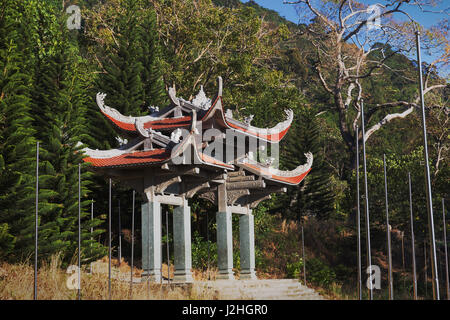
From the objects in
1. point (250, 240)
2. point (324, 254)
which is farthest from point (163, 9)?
point (250, 240)

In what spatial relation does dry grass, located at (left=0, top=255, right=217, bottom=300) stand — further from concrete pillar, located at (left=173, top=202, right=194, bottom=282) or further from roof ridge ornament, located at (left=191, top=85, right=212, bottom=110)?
roof ridge ornament, located at (left=191, top=85, right=212, bottom=110)

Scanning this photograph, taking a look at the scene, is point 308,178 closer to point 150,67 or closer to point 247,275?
point 150,67

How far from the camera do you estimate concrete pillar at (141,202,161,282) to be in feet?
50.8

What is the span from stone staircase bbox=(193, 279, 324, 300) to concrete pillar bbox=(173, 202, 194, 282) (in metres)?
0.66

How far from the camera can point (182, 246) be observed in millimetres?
16344

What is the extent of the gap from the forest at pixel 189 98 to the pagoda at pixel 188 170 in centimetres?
156

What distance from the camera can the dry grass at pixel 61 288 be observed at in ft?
37.9

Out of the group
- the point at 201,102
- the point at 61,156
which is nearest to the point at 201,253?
the point at 201,102

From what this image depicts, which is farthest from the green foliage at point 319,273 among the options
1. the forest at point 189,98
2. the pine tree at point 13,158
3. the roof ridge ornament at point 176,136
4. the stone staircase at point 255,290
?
the pine tree at point 13,158

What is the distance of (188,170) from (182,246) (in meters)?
2.28

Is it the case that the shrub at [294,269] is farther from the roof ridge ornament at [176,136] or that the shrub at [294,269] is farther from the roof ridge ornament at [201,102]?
the roof ridge ornament at [176,136]

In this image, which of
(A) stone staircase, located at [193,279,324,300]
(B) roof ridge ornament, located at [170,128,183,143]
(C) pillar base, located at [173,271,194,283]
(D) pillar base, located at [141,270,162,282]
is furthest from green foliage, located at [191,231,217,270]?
Answer: (B) roof ridge ornament, located at [170,128,183,143]
